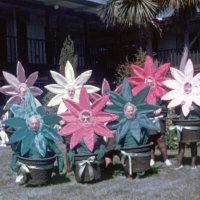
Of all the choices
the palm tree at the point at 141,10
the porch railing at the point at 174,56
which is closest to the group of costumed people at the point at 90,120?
the palm tree at the point at 141,10

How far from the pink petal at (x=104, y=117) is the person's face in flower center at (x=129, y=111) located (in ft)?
0.66

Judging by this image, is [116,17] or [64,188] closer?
[64,188]

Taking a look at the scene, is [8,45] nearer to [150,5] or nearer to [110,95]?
[150,5]

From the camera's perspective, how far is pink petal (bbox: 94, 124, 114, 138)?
7.62 metres

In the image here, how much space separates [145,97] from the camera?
26.0 ft

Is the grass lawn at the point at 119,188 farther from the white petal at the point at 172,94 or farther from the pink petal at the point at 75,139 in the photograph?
the white petal at the point at 172,94

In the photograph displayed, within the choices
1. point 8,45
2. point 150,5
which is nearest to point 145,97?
point 150,5

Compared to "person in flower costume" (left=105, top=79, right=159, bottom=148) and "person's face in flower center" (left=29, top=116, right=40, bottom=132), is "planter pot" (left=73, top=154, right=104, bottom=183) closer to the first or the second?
"person in flower costume" (left=105, top=79, right=159, bottom=148)

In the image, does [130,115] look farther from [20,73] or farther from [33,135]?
[20,73]

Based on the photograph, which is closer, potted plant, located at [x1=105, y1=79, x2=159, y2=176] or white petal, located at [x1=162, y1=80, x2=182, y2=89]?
potted plant, located at [x1=105, y1=79, x2=159, y2=176]

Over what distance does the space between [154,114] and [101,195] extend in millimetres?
2155

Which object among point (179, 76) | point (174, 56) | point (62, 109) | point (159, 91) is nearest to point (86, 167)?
point (62, 109)

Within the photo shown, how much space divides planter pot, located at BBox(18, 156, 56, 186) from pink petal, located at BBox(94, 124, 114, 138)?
0.74 m

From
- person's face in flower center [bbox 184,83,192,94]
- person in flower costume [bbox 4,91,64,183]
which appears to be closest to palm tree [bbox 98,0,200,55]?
person's face in flower center [bbox 184,83,192,94]
